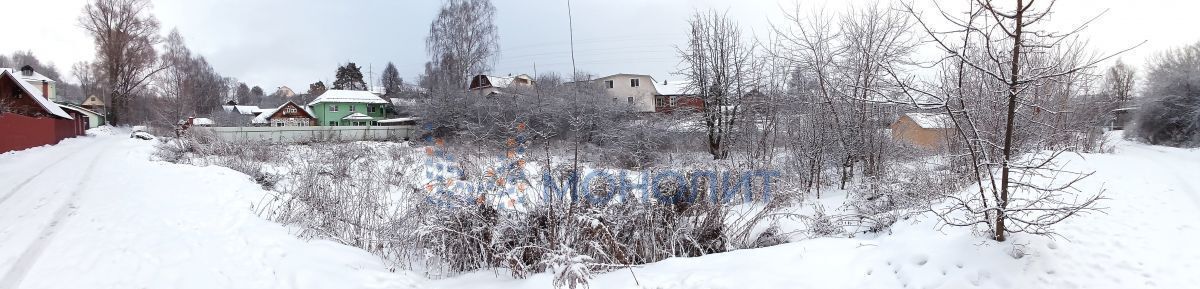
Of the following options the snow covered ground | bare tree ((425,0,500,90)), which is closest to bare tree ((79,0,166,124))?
bare tree ((425,0,500,90))

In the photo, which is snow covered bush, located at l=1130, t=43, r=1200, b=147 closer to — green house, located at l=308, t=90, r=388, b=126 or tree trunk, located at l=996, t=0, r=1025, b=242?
tree trunk, located at l=996, t=0, r=1025, b=242

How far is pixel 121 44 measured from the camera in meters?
32.8

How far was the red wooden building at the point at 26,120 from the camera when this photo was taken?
15.4 m

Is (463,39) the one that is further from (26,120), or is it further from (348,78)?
(348,78)

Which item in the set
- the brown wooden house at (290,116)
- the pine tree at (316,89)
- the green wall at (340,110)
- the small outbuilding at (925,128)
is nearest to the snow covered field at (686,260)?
the small outbuilding at (925,128)

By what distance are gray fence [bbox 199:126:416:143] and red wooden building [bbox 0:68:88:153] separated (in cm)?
548

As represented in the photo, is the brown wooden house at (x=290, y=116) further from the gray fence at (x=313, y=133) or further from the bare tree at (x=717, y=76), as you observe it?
the bare tree at (x=717, y=76)

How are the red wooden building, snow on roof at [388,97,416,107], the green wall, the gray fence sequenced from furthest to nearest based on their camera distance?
the green wall, snow on roof at [388,97,416,107], the gray fence, the red wooden building

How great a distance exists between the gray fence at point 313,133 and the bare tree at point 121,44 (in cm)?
1520

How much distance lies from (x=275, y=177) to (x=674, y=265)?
991 centimetres

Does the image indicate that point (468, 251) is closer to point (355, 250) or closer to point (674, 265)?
point (355, 250)

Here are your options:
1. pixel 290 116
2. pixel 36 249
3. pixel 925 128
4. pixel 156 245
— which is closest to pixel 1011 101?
pixel 156 245

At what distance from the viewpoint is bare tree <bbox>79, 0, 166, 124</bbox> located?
31.7 meters

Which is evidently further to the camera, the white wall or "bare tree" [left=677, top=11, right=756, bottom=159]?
the white wall
